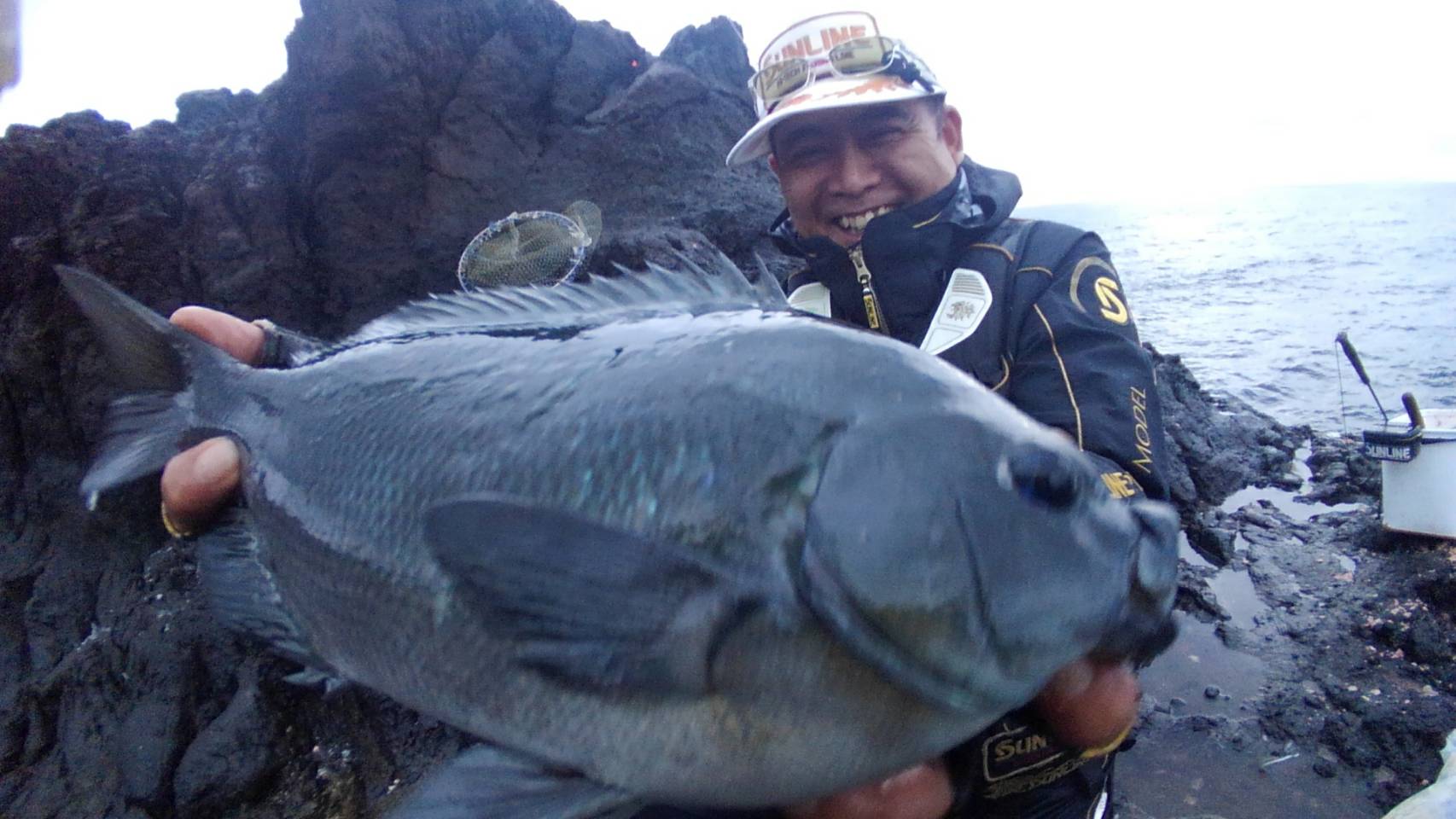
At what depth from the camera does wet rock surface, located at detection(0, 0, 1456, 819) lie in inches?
134

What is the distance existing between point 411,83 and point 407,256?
1.27 meters

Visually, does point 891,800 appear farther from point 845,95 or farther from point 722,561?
point 845,95

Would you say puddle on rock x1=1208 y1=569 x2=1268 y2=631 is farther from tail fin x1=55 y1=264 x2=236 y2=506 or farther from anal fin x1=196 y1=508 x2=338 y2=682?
tail fin x1=55 y1=264 x2=236 y2=506

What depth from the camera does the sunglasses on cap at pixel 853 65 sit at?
2.08 meters

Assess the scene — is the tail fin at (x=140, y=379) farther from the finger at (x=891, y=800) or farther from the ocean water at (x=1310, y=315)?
the ocean water at (x=1310, y=315)

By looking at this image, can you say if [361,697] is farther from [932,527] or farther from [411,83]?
[411,83]

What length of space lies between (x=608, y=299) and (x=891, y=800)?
87 centimetres

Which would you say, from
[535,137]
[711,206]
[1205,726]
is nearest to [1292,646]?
[1205,726]

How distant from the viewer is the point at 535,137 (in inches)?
243

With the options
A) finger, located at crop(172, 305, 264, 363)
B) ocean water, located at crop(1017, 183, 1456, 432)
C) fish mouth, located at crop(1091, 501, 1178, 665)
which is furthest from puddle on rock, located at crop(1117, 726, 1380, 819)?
ocean water, located at crop(1017, 183, 1456, 432)

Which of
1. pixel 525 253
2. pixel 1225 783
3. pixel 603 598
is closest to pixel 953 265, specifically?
pixel 603 598

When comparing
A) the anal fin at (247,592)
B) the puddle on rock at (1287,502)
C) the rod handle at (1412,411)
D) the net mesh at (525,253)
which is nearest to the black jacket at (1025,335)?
the anal fin at (247,592)

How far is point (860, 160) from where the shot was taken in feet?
6.97

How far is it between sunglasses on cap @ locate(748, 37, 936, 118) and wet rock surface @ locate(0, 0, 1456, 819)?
8.34 feet
